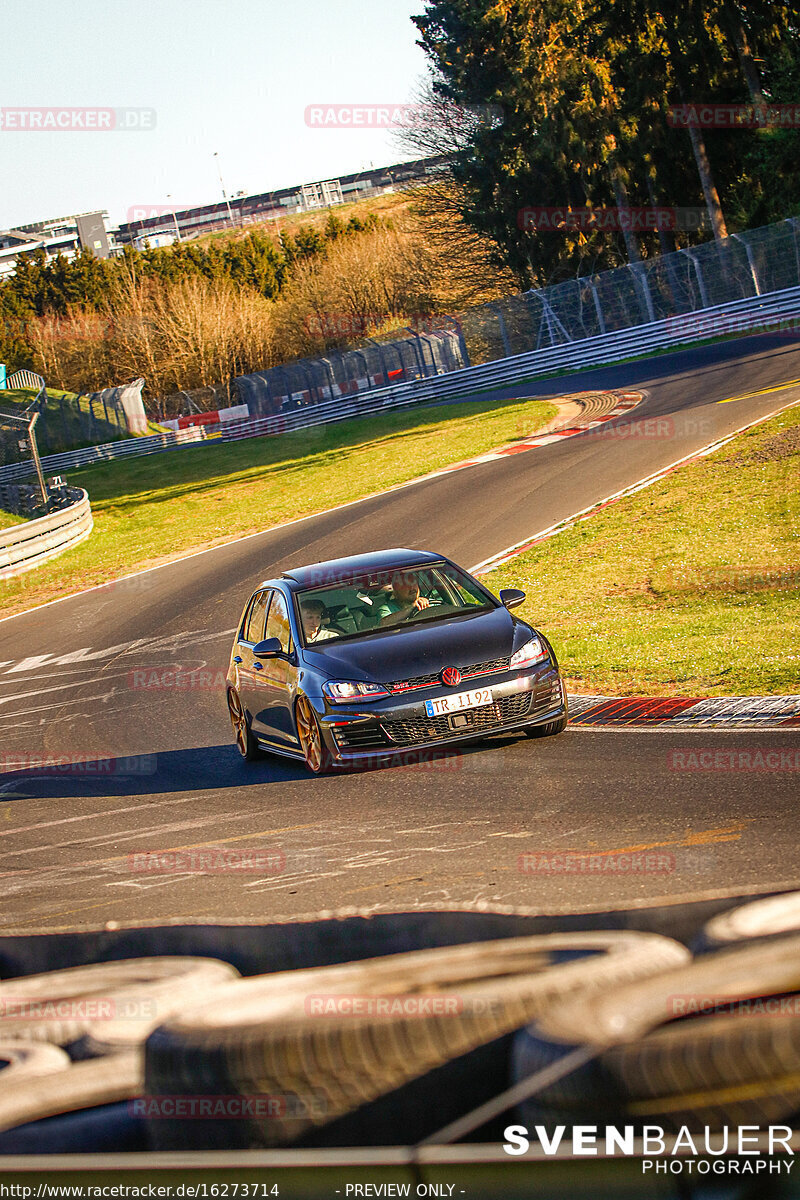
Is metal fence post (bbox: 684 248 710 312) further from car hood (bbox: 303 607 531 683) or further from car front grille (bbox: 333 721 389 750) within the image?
car front grille (bbox: 333 721 389 750)

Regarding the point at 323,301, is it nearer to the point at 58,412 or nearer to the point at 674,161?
the point at 58,412

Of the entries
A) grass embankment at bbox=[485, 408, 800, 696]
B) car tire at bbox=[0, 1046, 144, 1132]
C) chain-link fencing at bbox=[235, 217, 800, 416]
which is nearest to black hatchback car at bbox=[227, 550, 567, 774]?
grass embankment at bbox=[485, 408, 800, 696]

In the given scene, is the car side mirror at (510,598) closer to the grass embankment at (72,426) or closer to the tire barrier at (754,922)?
the tire barrier at (754,922)

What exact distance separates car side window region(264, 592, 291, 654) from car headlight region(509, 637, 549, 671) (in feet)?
6.65

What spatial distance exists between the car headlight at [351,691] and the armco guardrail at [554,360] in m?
30.5

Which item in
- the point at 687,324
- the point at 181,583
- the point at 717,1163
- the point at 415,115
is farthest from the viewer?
the point at 415,115

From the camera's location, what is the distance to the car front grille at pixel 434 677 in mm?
8742

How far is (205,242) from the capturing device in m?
169

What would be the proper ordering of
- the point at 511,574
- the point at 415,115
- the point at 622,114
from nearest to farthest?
the point at 511,574
the point at 622,114
the point at 415,115

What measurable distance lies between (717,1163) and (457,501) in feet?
77.1

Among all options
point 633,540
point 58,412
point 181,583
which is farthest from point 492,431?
point 58,412

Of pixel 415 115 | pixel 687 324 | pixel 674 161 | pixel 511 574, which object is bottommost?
pixel 511 574

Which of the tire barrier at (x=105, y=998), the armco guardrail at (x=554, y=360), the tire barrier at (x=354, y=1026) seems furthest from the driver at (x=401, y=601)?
the armco guardrail at (x=554, y=360)

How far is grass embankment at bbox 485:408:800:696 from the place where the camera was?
1084cm
